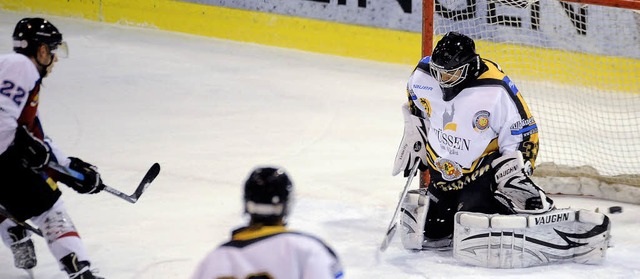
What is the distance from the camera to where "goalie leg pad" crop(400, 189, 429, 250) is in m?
4.21

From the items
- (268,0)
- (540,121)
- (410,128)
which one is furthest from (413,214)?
(268,0)

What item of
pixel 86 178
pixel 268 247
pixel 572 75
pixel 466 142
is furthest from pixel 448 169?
pixel 572 75

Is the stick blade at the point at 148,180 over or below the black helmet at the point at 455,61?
below

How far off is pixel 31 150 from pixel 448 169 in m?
1.53

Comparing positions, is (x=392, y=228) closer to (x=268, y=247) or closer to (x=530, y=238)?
(x=530, y=238)

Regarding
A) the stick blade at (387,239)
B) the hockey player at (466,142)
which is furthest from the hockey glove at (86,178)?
the hockey player at (466,142)

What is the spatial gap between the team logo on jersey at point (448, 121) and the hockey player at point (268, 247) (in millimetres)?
1788

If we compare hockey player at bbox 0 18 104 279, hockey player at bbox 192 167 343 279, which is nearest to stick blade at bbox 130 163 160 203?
hockey player at bbox 0 18 104 279

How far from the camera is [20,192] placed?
3.60 m

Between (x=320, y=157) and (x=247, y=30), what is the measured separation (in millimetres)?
2389

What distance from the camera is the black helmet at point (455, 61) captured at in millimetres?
3955

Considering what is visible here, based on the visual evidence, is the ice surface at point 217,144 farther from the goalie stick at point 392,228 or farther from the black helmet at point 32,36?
the black helmet at point 32,36

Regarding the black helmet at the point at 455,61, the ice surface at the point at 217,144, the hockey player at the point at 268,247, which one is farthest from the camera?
the ice surface at the point at 217,144

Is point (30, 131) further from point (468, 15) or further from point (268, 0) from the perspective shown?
point (268, 0)
